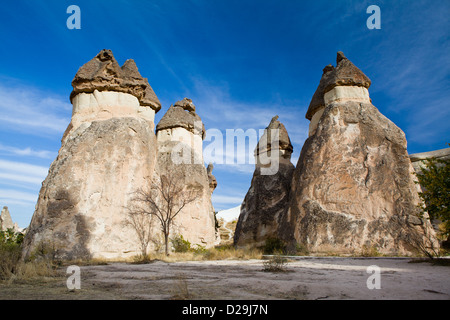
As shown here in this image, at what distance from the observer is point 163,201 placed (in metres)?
14.0

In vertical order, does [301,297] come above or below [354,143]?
below

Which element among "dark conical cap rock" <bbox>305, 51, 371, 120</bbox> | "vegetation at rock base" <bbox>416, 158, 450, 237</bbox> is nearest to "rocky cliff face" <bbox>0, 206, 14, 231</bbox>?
"dark conical cap rock" <bbox>305, 51, 371, 120</bbox>

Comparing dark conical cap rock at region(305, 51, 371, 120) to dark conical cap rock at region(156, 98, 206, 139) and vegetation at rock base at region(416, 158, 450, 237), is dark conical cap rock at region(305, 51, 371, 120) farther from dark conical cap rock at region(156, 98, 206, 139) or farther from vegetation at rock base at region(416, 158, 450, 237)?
vegetation at rock base at region(416, 158, 450, 237)

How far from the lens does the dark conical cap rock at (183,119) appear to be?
17.0 metres

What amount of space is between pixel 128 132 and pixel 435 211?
10.7 m

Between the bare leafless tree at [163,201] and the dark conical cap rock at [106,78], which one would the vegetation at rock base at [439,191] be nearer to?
the bare leafless tree at [163,201]

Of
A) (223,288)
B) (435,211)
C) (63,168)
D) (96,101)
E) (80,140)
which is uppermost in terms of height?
(96,101)

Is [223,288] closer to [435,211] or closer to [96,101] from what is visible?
[435,211]

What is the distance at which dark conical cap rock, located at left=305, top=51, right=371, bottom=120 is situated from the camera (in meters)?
14.5

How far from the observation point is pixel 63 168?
1126 centimetres

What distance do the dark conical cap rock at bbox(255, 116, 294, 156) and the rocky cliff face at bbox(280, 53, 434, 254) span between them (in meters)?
4.63

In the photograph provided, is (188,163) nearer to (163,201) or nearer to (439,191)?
(163,201)

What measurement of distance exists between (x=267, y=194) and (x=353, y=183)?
634 centimetres
